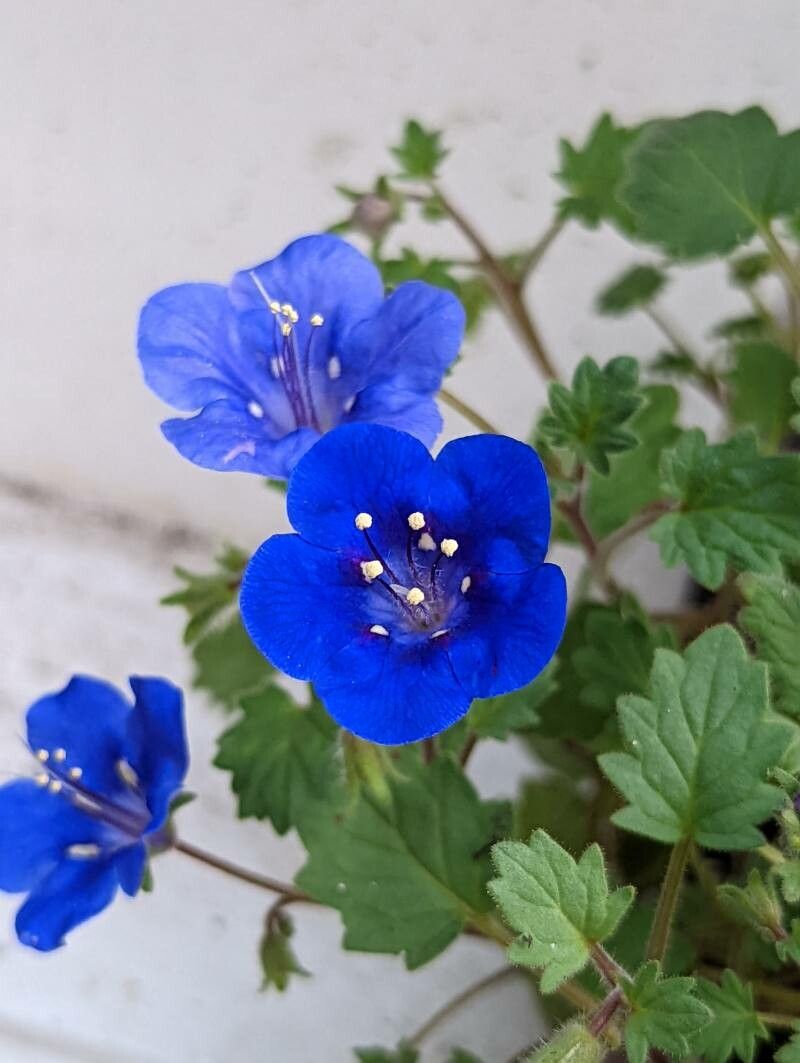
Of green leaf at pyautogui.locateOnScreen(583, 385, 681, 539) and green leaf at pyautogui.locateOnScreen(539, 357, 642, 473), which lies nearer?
green leaf at pyautogui.locateOnScreen(539, 357, 642, 473)

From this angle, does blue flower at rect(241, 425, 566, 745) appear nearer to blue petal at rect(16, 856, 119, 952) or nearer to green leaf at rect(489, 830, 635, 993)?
green leaf at rect(489, 830, 635, 993)

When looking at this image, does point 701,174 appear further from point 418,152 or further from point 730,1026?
point 730,1026

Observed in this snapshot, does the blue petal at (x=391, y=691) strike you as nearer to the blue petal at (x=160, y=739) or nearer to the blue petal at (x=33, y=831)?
the blue petal at (x=160, y=739)

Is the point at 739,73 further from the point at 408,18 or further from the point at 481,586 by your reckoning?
the point at 481,586

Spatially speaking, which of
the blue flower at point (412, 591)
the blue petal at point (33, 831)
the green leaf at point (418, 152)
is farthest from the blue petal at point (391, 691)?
the green leaf at point (418, 152)

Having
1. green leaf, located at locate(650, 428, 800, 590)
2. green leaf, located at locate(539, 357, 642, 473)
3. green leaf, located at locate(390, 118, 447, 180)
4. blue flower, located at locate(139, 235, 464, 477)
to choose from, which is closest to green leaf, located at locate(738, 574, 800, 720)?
green leaf, located at locate(650, 428, 800, 590)

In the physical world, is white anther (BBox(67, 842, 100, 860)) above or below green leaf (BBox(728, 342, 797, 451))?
below
